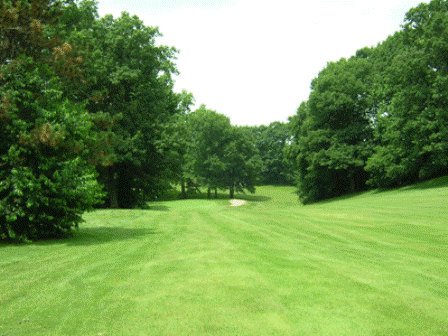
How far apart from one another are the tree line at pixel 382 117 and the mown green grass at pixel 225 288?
27.8 meters

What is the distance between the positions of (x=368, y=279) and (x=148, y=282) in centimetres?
348

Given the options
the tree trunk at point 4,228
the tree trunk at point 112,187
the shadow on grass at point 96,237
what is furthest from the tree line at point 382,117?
the tree trunk at point 4,228

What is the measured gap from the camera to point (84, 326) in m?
4.42

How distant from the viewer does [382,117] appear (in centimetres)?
4078

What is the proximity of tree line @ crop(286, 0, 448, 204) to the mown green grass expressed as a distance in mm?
27802

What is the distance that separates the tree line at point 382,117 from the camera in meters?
34.6

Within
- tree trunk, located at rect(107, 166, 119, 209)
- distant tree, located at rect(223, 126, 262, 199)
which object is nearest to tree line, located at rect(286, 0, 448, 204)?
distant tree, located at rect(223, 126, 262, 199)

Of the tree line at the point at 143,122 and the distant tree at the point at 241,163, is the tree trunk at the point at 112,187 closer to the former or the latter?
the tree line at the point at 143,122

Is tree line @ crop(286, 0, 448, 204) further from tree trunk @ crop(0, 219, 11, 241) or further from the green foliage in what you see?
tree trunk @ crop(0, 219, 11, 241)

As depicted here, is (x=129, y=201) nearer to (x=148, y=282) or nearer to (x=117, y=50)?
(x=117, y=50)

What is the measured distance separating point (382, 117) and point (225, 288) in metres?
39.3

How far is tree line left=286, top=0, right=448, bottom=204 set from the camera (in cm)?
3456

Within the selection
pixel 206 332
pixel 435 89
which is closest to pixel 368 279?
pixel 206 332

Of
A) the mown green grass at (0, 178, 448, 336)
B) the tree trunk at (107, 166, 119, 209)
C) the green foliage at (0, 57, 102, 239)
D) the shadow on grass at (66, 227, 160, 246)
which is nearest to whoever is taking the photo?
the mown green grass at (0, 178, 448, 336)
